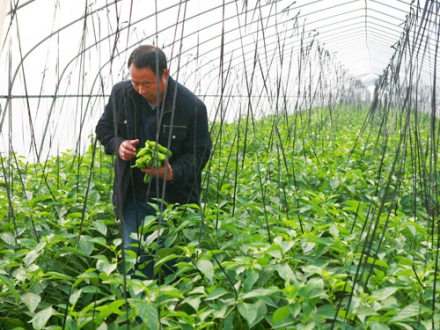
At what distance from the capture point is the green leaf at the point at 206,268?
1582mm

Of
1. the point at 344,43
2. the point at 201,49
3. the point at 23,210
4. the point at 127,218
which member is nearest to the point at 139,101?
the point at 127,218

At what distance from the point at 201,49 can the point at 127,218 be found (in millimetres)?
4679

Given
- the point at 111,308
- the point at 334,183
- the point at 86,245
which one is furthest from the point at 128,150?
the point at 334,183

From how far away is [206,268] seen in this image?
1.61 metres

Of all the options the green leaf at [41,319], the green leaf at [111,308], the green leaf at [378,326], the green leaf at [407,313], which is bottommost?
the green leaf at [41,319]

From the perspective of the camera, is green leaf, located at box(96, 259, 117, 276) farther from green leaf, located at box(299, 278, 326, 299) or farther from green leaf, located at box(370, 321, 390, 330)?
green leaf, located at box(370, 321, 390, 330)

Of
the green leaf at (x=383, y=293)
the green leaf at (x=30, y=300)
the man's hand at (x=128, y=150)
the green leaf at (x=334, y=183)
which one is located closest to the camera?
the green leaf at (x=383, y=293)

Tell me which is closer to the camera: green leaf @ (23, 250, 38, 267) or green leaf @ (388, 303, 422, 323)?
green leaf @ (388, 303, 422, 323)

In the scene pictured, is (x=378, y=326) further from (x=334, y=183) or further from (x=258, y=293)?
(x=334, y=183)

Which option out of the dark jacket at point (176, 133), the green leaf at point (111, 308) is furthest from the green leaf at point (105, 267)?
the dark jacket at point (176, 133)

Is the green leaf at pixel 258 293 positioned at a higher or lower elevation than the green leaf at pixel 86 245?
higher

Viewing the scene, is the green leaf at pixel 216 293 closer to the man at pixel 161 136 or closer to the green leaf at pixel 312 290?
the green leaf at pixel 312 290

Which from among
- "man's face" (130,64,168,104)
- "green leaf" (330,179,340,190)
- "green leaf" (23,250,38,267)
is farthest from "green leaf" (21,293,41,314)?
"green leaf" (330,179,340,190)

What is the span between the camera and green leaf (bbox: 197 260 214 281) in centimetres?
158
